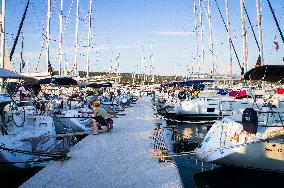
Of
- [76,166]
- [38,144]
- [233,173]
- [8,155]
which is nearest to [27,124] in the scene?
[38,144]

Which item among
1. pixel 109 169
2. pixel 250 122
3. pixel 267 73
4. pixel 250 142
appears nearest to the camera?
pixel 109 169

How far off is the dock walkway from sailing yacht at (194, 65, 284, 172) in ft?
6.56

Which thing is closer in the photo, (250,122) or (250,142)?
(250,142)

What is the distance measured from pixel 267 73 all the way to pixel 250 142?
2.52 meters

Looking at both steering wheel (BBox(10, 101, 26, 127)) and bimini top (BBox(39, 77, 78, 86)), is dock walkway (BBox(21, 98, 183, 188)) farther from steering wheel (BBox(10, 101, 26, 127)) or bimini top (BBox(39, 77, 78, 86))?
bimini top (BBox(39, 77, 78, 86))

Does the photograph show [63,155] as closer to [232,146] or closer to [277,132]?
[232,146]

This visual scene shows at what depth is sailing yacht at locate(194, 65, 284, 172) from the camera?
390 inches

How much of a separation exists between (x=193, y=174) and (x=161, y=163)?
134 inches

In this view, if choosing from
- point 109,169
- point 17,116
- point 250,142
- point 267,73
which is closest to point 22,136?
point 17,116

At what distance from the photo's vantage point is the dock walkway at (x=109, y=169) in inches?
318

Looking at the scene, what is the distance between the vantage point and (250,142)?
33.2ft

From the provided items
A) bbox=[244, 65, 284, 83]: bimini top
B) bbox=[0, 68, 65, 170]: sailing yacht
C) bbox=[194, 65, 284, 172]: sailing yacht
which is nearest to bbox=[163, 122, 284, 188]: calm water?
bbox=[194, 65, 284, 172]: sailing yacht

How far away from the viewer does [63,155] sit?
34.9ft

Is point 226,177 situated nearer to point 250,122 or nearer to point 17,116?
point 250,122
